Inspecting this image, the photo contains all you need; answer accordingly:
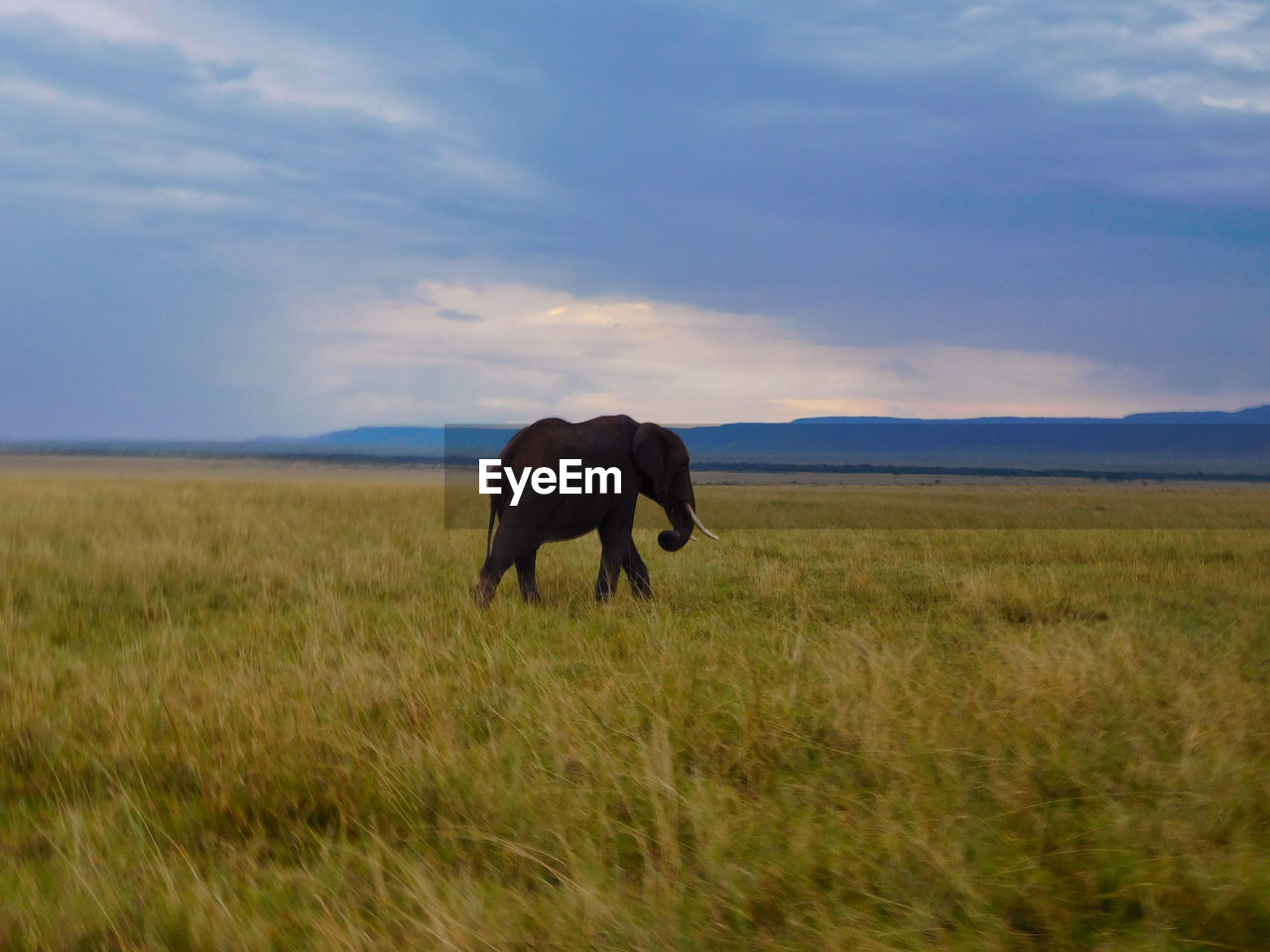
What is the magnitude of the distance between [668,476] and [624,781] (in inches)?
234

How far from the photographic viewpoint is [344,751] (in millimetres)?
4277

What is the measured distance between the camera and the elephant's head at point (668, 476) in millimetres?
9531

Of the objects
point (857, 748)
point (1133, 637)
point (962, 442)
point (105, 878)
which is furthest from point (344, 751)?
point (962, 442)

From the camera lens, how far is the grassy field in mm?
2936

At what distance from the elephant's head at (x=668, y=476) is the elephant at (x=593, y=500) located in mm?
10

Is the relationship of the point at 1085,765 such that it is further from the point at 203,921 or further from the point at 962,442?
the point at 962,442

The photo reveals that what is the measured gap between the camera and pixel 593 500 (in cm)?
904

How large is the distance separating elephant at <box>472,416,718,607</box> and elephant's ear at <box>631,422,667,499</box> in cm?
1

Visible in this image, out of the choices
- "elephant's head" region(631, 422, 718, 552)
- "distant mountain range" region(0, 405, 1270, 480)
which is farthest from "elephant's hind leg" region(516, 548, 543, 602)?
"distant mountain range" region(0, 405, 1270, 480)

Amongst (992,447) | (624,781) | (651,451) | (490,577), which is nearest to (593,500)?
(651,451)

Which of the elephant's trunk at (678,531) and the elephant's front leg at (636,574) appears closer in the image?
the elephant's front leg at (636,574)

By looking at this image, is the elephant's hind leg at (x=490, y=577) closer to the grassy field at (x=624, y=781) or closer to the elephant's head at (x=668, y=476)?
the grassy field at (x=624, y=781)

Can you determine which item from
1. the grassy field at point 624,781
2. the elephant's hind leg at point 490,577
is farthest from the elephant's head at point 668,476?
the elephant's hind leg at point 490,577

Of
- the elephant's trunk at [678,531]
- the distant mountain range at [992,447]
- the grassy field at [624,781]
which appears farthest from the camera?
the distant mountain range at [992,447]
